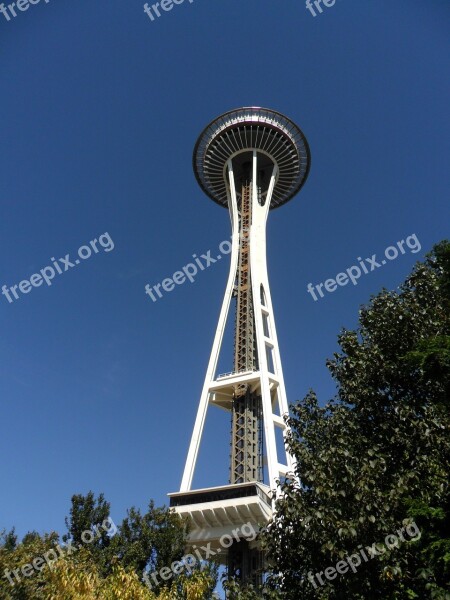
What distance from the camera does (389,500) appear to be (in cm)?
1119

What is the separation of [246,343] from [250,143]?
19400 mm

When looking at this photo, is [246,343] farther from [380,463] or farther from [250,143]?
[380,463]

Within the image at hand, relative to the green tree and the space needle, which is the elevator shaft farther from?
the green tree

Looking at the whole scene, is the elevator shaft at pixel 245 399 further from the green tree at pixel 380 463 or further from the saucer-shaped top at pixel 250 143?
the green tree at pixel 380 463

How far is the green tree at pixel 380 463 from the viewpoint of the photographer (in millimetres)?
10836

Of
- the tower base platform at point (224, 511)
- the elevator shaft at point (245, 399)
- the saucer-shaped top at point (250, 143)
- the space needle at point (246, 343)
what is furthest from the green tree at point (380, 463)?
the saucer-shaped top at point (250, 143)

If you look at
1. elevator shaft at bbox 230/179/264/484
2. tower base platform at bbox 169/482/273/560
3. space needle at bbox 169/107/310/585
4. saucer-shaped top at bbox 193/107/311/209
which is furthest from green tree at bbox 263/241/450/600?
saucer-shaped top at bbox 193/107/311/209

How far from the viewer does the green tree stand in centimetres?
1084

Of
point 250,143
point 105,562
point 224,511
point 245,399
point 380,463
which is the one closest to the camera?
point 380,463

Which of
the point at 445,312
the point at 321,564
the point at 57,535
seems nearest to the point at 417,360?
the point at 445,312

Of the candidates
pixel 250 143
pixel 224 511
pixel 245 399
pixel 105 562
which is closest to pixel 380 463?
pixel 105 562

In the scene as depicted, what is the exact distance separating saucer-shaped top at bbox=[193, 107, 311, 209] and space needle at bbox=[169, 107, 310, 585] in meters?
0.08

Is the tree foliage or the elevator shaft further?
the elevator shaft

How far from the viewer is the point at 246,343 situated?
3716cm
